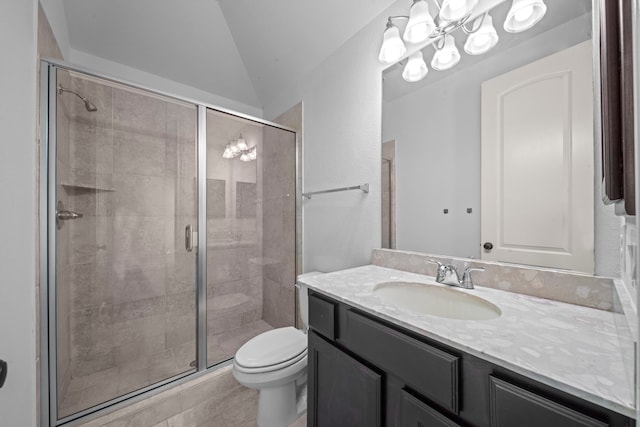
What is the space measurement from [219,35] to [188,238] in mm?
1746

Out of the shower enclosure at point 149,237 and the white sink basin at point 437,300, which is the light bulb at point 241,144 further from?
the white sink basin at point 437,300

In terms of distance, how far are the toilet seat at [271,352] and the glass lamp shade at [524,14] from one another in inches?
68.7

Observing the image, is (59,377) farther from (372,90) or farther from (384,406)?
(372,90)

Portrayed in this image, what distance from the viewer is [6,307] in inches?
33.4

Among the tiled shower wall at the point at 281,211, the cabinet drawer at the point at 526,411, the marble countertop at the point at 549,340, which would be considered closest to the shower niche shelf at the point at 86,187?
the tiled shower wall at the point at 281,211

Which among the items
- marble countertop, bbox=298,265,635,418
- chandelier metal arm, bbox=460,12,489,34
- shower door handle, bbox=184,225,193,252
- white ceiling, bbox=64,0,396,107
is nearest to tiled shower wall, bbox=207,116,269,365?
shower door handle, bbox=184,225,193,252

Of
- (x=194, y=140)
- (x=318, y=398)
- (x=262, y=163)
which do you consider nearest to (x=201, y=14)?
(x=194, y=140)

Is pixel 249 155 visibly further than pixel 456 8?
Yes

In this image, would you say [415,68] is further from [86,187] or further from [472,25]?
A: [86,187]

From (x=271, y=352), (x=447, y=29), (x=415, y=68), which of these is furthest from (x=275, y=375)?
(x=447, y=29)

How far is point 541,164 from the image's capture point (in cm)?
88

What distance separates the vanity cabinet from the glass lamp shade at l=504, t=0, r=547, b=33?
1191 mm

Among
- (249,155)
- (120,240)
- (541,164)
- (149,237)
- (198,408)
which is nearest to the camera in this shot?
(541,164)

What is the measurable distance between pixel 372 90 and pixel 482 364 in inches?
56.8
